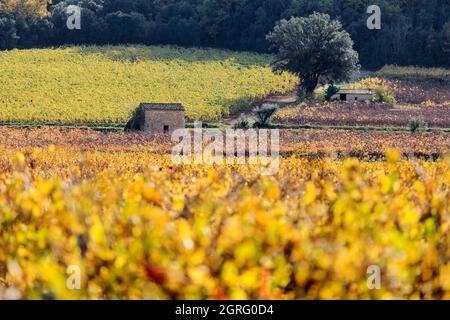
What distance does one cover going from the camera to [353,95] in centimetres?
7256

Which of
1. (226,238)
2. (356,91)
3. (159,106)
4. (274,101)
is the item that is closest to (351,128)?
(159,106)

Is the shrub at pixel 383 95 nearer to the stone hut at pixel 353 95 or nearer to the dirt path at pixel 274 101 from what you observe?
the stone hut at pixel 353 95

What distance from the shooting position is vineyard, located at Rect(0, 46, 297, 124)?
6988 centimetres

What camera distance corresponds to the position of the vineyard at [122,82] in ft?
229

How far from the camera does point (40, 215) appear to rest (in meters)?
12.6

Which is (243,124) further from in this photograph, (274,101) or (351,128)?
(274,101)

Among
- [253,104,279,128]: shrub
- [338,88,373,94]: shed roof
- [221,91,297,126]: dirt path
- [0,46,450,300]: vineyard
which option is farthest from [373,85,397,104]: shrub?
[0,46,450,300]: vineyard

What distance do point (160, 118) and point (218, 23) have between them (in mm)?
37116

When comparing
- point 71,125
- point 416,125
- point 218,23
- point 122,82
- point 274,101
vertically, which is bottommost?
point 71,125

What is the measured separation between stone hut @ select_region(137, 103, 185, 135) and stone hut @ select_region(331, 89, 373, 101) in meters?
16.7

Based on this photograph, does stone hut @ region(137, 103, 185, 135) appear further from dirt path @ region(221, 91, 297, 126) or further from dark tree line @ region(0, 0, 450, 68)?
dark tree line @ region(0, 0, 450, 68)

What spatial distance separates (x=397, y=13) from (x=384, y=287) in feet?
273

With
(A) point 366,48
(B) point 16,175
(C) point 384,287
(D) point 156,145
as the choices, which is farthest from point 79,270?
(A) point 366,48

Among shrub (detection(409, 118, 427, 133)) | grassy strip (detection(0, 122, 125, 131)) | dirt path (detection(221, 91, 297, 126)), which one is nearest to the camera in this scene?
shrub (detection(409, 118, 427, 133))
